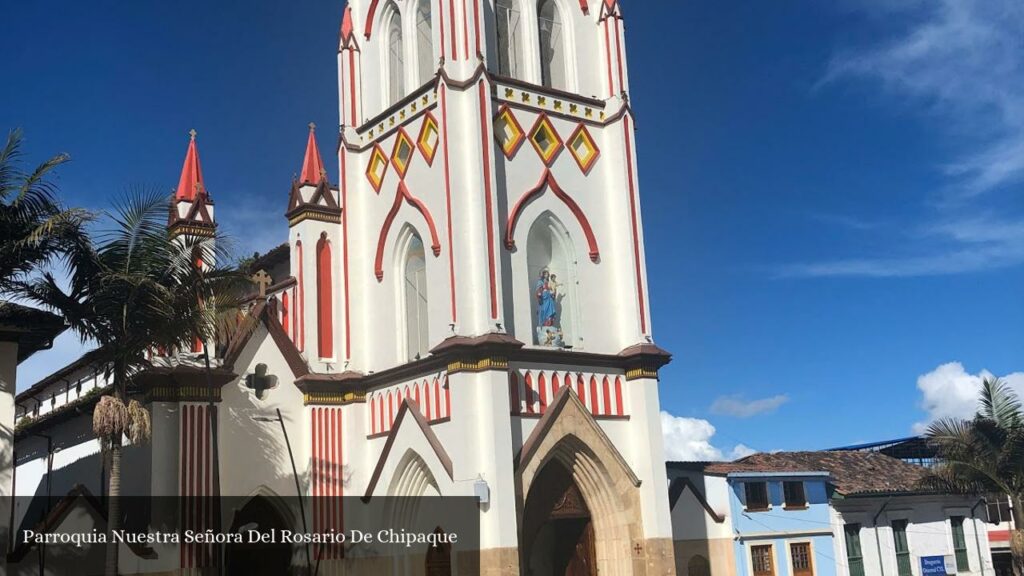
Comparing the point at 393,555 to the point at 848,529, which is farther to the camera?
the point at 848,529

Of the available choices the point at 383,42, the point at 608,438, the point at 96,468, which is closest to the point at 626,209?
the point at 608,438

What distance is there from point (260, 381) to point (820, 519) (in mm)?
18037

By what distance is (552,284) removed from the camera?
91.9 feet

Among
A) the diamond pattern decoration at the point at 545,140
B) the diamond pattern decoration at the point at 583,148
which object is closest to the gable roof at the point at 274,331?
the diamond pattern decoration at the point at 545,140

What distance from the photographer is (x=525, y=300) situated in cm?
2702

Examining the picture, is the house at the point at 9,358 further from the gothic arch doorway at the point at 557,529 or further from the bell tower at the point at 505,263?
the gothic arch doorway at the point at 557,529

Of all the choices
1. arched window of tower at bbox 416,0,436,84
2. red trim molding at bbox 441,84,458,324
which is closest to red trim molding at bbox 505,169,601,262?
red trim molding at bbox 441,84,458,324

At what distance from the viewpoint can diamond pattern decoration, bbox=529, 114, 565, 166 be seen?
2833cm

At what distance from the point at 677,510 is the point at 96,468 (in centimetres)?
1583

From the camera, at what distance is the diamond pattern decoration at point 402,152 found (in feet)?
94.1

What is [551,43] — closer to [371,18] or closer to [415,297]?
[371,18]

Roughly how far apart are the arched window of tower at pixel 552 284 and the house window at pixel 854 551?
13422 mm

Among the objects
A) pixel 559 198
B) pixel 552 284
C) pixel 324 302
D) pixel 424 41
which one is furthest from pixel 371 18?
pixel 552 284

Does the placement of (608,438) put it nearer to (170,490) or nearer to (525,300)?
(525,300)
